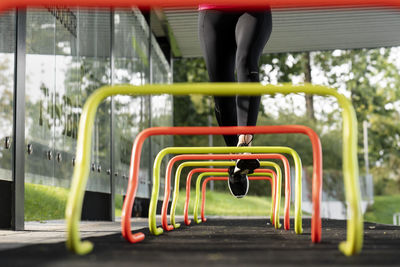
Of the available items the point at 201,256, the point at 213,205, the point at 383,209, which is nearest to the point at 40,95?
the point at 201,256

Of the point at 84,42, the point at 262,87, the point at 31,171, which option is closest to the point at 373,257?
the point at 262,87

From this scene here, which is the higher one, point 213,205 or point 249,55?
point 249,55

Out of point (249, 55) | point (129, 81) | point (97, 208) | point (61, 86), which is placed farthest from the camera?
point (129, 81)

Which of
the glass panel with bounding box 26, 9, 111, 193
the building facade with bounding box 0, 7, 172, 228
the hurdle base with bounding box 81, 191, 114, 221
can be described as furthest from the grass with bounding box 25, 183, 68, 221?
the glass panel with bounding box 26, 9, 111, 193

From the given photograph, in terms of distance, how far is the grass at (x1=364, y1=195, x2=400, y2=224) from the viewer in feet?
45.5

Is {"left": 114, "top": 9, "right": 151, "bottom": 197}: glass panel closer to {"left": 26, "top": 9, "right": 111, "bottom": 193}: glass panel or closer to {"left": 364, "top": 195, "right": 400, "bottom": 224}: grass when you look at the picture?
{"left": 26, "top": 9, "right": 111, "bottom": 193}: glass panel

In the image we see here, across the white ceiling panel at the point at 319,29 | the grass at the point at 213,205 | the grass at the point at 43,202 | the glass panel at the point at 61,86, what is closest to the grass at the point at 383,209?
the grass at the point at 213,205

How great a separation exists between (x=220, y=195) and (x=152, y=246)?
10.5 meters

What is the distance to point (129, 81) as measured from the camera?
6.03 metres

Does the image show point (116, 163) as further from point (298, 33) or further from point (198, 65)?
point (198, 65)

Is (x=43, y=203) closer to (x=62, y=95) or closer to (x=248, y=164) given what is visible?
(x=62, y=95)

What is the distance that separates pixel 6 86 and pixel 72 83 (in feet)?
3.50

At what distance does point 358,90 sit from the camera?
1512 centimetres

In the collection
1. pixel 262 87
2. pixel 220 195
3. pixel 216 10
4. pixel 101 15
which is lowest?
pixel 220 195
